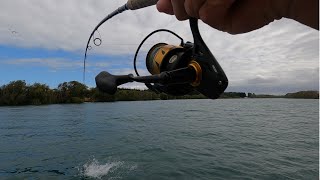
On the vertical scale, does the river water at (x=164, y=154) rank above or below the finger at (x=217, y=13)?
below

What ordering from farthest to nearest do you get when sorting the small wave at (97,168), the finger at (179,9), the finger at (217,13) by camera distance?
the small wave at (97,168) → the finger at (179,9) → the finger at (217,13)

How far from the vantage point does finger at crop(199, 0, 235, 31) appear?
1.24 m

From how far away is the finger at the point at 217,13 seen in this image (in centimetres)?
124

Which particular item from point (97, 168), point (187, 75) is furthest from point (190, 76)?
point (97, 168)

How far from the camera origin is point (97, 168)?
48.4ft

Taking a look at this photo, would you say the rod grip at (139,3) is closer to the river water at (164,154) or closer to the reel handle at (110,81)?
the reel handle at (110,81)

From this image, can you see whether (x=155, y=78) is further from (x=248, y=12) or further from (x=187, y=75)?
(x=248, y=12)

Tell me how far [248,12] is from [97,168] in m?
14.4

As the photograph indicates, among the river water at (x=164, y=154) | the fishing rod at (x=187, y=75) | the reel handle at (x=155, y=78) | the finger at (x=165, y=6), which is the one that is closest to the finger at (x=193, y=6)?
the finger at (x=165, y=6)

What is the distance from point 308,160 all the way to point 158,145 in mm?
8811

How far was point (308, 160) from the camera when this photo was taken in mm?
16359

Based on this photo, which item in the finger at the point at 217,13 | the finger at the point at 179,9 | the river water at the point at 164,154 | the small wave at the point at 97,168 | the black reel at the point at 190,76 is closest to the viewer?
the finger at the point at 217,13

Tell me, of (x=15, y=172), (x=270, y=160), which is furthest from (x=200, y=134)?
(x=15, y=172)

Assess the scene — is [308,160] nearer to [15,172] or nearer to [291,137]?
[291,137]
